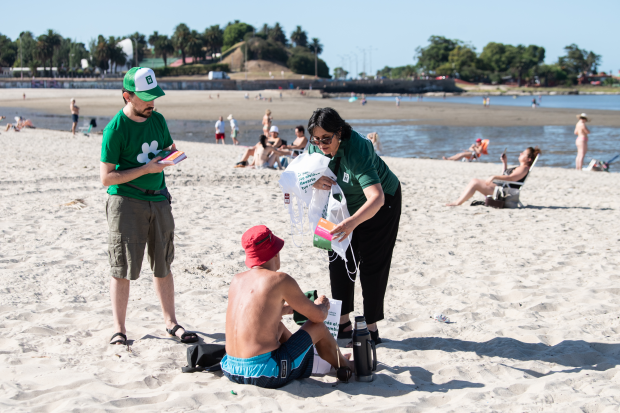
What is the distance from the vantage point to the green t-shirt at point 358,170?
2986mm

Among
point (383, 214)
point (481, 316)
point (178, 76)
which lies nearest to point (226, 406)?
point (383, 214)

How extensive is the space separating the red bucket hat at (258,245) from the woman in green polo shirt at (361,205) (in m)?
0.41

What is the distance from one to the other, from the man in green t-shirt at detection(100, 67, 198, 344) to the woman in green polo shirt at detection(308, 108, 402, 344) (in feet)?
3.35

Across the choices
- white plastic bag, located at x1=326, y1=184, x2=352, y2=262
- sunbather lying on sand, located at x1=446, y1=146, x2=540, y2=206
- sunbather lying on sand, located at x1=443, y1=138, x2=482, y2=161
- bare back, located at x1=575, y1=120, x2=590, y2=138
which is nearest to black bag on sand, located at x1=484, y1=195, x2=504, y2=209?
sunbather lying on sand, located at x1=446, y1=146, x2=540, y2=206

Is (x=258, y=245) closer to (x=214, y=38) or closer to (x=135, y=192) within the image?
(x=135, y=192)

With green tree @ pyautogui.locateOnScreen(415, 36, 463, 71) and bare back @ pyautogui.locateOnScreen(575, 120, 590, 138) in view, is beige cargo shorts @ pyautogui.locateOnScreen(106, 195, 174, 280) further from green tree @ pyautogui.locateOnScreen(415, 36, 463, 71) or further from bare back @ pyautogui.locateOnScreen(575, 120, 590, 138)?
green tree @ pyautogui.locateOnScreen(415, 36, 463, 71)

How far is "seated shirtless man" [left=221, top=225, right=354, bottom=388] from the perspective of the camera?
2.60 meters

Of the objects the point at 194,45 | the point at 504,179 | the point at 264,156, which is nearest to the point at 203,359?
the point at 504,179

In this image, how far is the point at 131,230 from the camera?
10.6 feet

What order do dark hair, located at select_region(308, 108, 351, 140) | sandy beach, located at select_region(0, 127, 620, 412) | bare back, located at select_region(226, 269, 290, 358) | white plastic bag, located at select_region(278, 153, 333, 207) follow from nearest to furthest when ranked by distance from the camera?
bare back, located at select_region(226, 269, 290, 358) < sandy beach, located at select_region(0, 127, 620, 412) < dark hair, located at select_region(308, 108, 351, 140) < white plastic bag, located at select_region(278, 153, 333, 207)

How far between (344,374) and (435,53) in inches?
5694

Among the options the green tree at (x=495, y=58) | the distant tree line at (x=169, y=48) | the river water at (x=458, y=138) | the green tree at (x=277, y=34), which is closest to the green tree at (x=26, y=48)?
the distant tree line at (x=169, y=48)

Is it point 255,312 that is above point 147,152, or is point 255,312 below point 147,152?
below

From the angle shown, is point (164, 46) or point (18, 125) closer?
point (18, 125)
